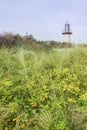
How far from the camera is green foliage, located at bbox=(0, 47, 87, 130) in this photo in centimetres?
477

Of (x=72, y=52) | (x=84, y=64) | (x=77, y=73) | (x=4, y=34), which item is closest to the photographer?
(x=77, y=73)

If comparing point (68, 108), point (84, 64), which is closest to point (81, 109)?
point (68, 108)

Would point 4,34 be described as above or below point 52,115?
above

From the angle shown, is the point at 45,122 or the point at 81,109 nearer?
the point at 45,122

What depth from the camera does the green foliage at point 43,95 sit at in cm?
477

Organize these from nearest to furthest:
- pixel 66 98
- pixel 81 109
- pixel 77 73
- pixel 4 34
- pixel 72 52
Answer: pixel 81 109, pixel 66 98, pixel 77 73, pixel 72 52, pixel 4 34

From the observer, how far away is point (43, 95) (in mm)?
5500

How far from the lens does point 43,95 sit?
5.50m

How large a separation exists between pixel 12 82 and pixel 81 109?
170cm

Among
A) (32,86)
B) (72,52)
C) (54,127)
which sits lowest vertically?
(54,127)

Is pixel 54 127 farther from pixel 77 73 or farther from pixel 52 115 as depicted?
pixel 77 73

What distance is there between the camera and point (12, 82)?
612 cm

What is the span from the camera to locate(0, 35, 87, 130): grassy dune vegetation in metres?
4.77

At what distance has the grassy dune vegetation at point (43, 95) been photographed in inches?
188
